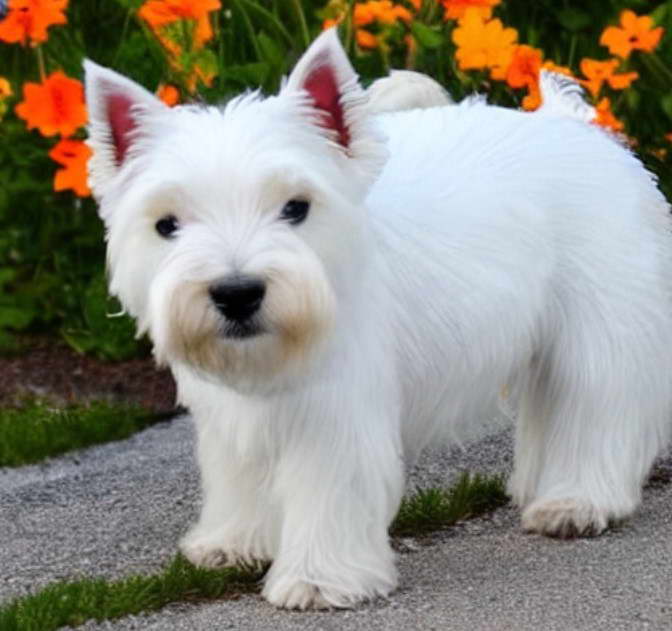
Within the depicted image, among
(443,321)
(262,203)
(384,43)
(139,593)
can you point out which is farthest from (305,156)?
(384,43)

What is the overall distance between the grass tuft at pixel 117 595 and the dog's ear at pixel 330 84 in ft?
3.68

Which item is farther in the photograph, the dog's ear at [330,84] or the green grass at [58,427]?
the green grass at [58,427]

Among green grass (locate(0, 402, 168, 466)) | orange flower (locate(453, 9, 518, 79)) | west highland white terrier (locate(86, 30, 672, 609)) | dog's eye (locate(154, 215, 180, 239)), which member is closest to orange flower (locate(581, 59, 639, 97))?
orange flower (locate(453, 9, 518, 79))

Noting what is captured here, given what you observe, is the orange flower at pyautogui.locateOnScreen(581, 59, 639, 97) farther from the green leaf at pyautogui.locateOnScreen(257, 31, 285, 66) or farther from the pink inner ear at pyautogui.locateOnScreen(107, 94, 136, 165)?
the pink inner ear at pyautogui.locateOnScreen(107, 94, 136, 165)

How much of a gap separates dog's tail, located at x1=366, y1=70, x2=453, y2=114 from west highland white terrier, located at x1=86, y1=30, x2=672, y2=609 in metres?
0.54

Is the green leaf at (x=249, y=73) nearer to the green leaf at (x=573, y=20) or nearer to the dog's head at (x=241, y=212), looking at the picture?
the green leaf at (x=573, y=20)

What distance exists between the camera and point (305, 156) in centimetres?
462

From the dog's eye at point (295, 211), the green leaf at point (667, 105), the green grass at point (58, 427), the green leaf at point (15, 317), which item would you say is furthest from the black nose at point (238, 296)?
the green leaf at point (15, 317)

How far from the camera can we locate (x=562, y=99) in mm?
5938

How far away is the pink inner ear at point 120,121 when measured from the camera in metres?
4.73

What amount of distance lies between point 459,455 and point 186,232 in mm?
2216

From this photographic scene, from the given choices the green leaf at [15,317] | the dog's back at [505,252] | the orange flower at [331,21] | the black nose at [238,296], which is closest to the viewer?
the black nose at [238,296]

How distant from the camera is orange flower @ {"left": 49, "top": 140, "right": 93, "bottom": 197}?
745 centimetres

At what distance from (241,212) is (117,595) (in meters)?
1.04
